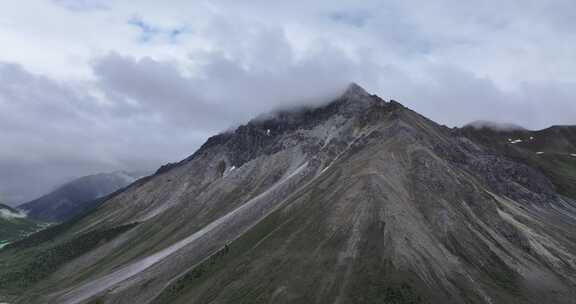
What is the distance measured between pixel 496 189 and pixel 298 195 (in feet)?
250

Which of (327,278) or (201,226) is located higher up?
(201,226)

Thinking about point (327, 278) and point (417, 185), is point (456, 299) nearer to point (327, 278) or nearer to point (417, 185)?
point (327, 278)

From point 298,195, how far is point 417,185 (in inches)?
1434

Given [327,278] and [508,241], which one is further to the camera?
[508,241]

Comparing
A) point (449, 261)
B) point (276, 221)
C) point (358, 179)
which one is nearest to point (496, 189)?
point (358, 179)

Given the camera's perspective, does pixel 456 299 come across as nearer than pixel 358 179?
Yes

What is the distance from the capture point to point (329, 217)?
139625 millimetres

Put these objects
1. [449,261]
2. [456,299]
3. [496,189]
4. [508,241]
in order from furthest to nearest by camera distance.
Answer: [496,189] → [508,241] → [449,261] → [456,299]

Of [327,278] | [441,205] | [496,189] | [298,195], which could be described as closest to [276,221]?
[298,195]

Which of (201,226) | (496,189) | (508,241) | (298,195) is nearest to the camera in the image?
(508,241)

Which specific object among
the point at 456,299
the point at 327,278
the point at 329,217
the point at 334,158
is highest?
the point at 334,158

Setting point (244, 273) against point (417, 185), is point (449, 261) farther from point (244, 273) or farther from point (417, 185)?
point (244, 273)

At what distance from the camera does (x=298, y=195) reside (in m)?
162

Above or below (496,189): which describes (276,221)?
above
